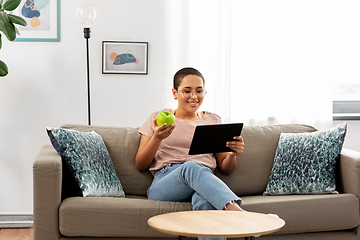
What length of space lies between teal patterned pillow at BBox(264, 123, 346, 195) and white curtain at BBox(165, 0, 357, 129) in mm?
712

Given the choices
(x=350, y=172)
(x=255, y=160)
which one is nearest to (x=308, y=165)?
(x=350, y=172)

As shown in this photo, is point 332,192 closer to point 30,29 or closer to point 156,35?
point 156,35

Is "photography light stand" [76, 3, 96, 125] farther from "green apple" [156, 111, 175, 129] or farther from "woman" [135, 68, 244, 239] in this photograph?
"green apple" [156, 111, 175, 129]

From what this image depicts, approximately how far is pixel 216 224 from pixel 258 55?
1.95m

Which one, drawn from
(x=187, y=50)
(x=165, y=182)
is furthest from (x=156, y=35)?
(x=165, y=182)

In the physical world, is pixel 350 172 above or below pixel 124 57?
below

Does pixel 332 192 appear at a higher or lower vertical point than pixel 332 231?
higher

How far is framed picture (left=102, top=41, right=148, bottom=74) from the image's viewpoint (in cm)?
297

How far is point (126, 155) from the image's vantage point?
7.62 ft

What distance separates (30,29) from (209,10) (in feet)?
4.46

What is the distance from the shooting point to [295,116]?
299 cm

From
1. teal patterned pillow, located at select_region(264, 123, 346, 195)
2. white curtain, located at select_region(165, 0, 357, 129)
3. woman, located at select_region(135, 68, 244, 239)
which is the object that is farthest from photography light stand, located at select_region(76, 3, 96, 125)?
teal patterned pillow, located at select_region(264, 123, 346, 195)

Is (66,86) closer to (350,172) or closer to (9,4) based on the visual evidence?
(9,4)

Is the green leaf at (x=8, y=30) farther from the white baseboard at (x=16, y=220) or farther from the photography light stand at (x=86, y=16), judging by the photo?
the white baseboard at (x=16, y=220)
